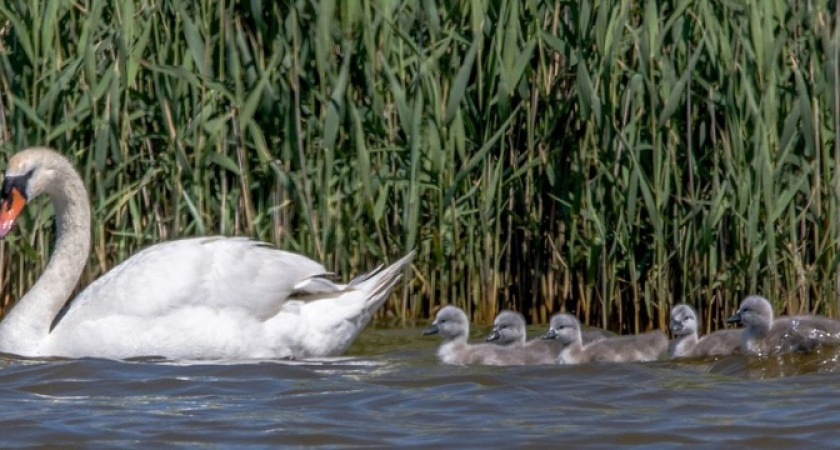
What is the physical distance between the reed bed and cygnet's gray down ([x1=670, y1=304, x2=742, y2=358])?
608 mm

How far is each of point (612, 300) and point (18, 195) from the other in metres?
2.82

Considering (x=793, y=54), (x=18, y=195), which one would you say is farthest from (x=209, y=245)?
(x=793, y=54)

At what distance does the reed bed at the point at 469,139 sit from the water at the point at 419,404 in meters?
1.04

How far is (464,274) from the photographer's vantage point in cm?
913

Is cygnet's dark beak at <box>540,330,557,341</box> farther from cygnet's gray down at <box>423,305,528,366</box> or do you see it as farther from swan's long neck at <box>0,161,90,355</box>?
swan's long neck at <box>0,161,90,355</box>

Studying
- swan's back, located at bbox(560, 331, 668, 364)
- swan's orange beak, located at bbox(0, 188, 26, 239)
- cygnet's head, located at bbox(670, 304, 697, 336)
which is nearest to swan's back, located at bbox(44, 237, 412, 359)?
swan's orange beak, located at bbox(0, 188, 26, 239)

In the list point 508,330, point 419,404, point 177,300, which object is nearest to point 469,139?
point 508,330

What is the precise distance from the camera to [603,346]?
25.6 ft

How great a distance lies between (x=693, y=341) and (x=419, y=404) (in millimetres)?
1617

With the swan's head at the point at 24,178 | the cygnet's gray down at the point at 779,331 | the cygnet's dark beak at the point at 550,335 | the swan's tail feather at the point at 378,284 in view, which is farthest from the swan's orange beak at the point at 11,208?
the cygnet's gray down at the point at 779,331

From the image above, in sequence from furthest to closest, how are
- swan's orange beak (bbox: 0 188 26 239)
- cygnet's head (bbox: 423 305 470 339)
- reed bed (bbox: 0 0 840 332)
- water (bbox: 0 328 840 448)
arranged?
1. reed bed (bbox: 0 0 840 332)
2. swan's orange beak (bbox: 0 188 26 239)
3. cygnet's head (bbox: 423 305 470 339)
4. water (bbox: 0 328 840 448)

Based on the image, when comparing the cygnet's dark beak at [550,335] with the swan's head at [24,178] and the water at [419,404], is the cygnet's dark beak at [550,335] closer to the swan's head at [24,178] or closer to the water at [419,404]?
the water at [419,404]

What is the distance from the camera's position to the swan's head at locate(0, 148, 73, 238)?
27.0ft

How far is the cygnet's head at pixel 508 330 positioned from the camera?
8109 millimetres
